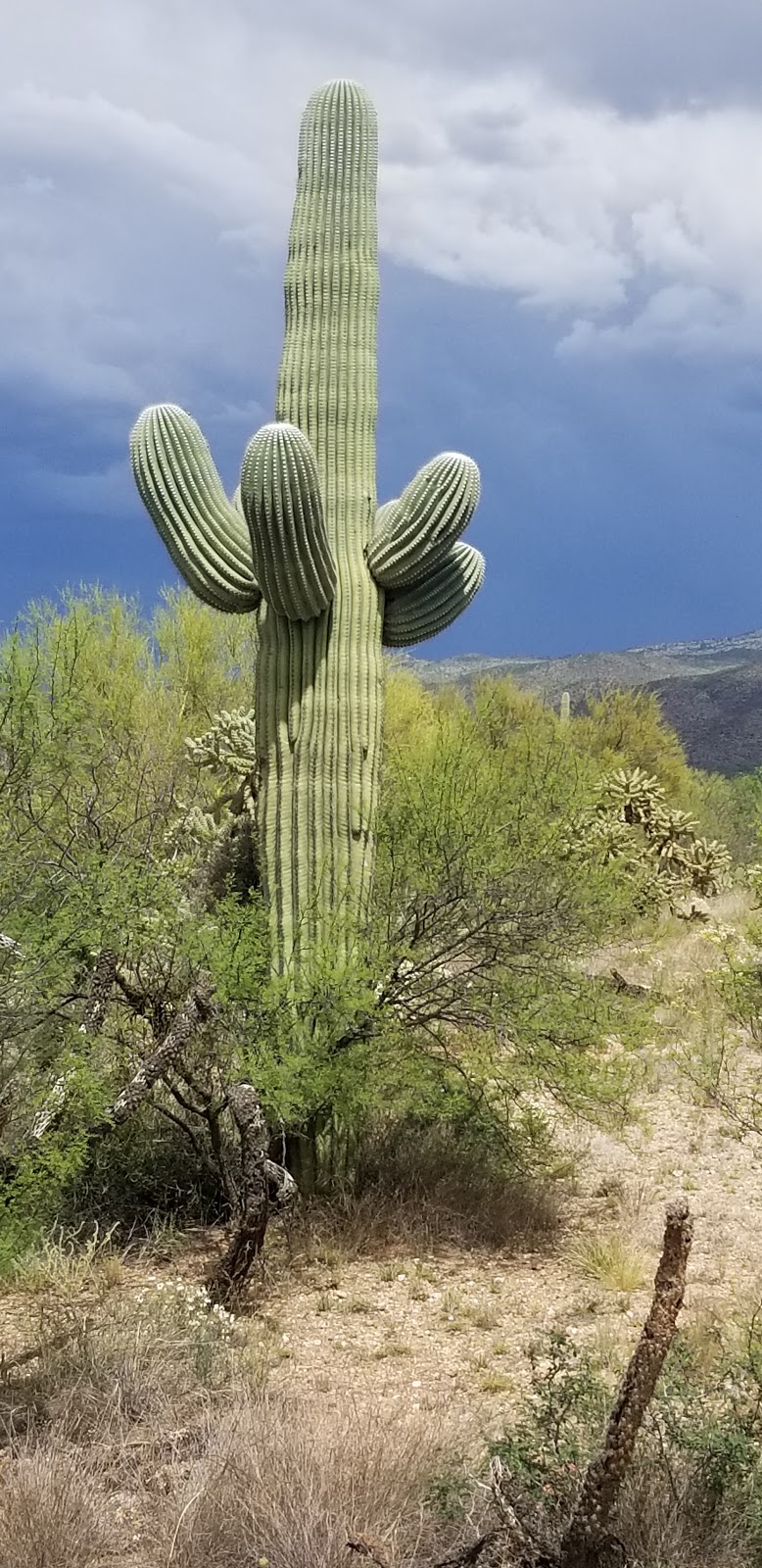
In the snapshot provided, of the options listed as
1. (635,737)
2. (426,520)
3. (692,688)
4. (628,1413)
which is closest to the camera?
(628,1413)

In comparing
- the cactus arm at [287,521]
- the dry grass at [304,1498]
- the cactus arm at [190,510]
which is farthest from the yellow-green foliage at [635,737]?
the dry grass at [304,1498]

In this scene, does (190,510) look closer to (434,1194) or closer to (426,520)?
(426,520)

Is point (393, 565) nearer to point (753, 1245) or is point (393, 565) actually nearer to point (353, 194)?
point (353, 194)

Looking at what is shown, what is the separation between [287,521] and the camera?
6.29 metres

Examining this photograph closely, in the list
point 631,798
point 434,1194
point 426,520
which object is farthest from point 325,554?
point 631,798

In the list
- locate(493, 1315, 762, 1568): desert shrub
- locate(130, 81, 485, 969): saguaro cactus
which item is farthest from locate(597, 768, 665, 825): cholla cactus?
locate(493, 1315, 762, 1568): desert shrub

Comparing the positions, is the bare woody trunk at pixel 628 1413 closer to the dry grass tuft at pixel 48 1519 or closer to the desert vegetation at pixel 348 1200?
the desert vegetation at pixel 348 1200

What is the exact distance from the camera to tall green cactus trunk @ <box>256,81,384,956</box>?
22.3 ft

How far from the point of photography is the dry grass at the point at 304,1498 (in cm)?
336

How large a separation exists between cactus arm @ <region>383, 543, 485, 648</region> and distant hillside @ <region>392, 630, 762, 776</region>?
14901mm

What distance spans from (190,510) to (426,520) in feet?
4.52

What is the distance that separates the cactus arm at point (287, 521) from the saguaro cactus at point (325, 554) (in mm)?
13

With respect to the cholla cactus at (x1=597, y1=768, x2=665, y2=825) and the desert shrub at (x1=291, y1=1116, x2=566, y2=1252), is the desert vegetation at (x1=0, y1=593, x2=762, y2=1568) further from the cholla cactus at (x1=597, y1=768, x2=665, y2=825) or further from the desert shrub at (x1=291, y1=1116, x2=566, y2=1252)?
the cholla cactus at (x1=597, y1=768, x2=665, y2=825)

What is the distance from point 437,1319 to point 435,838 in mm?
2488
